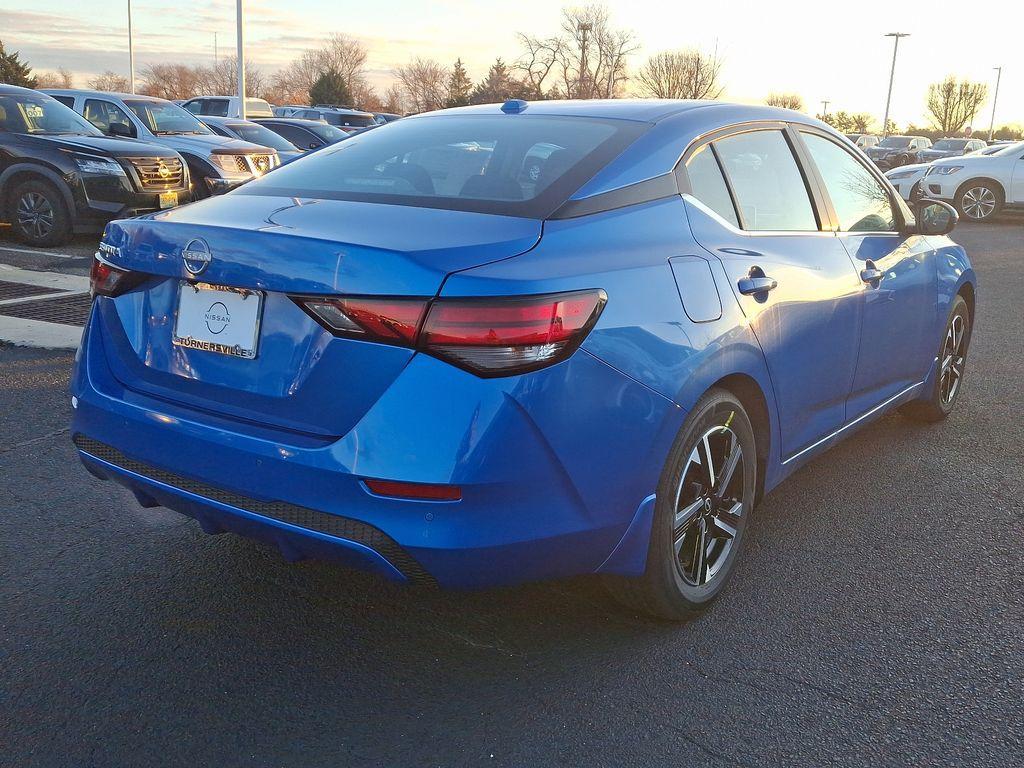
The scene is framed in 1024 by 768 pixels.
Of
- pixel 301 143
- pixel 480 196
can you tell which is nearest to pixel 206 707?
pixel 480 196

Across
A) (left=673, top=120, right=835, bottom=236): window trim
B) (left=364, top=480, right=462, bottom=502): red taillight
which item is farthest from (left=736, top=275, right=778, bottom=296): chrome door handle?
(left=364, top=480, right=462, bottom=502): red taillight

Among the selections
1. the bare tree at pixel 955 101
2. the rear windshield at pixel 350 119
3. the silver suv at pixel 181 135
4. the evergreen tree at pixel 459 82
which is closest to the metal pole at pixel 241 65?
the rear windshield at pixel 350 119

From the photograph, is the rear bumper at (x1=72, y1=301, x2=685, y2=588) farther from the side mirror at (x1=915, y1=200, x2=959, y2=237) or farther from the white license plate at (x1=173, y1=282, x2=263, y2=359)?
the side mirror at (x1=915, y1=200, x2=959, y2=237)

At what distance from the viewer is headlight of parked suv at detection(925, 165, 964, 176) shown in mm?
20078

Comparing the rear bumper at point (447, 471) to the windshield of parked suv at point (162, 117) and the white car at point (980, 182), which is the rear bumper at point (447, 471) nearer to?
the windshield of parked suv at point (162, 117)

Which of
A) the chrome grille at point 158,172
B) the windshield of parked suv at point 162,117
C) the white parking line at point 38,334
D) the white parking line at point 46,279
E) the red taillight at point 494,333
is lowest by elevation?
the white parking line at point 46,279

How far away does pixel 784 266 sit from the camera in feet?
11.0

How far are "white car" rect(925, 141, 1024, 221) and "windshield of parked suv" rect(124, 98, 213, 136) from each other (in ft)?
46.4

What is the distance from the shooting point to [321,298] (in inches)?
93.2

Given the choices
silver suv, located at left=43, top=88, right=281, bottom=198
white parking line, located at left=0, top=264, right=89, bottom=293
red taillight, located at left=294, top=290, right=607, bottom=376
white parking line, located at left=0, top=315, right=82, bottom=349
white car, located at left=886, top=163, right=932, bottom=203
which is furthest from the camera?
white car, located at left=886, top=163, right=932, bottom=203

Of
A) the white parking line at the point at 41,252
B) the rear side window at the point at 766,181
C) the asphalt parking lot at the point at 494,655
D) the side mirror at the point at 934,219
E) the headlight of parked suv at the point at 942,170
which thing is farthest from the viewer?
the headlight of parked suv at the point at 942,170

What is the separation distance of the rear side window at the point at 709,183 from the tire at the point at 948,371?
2.24 metres

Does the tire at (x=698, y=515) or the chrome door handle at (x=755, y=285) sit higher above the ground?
the chrome door handle at (x=755, y=285)

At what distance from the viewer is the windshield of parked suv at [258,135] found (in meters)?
17.5
